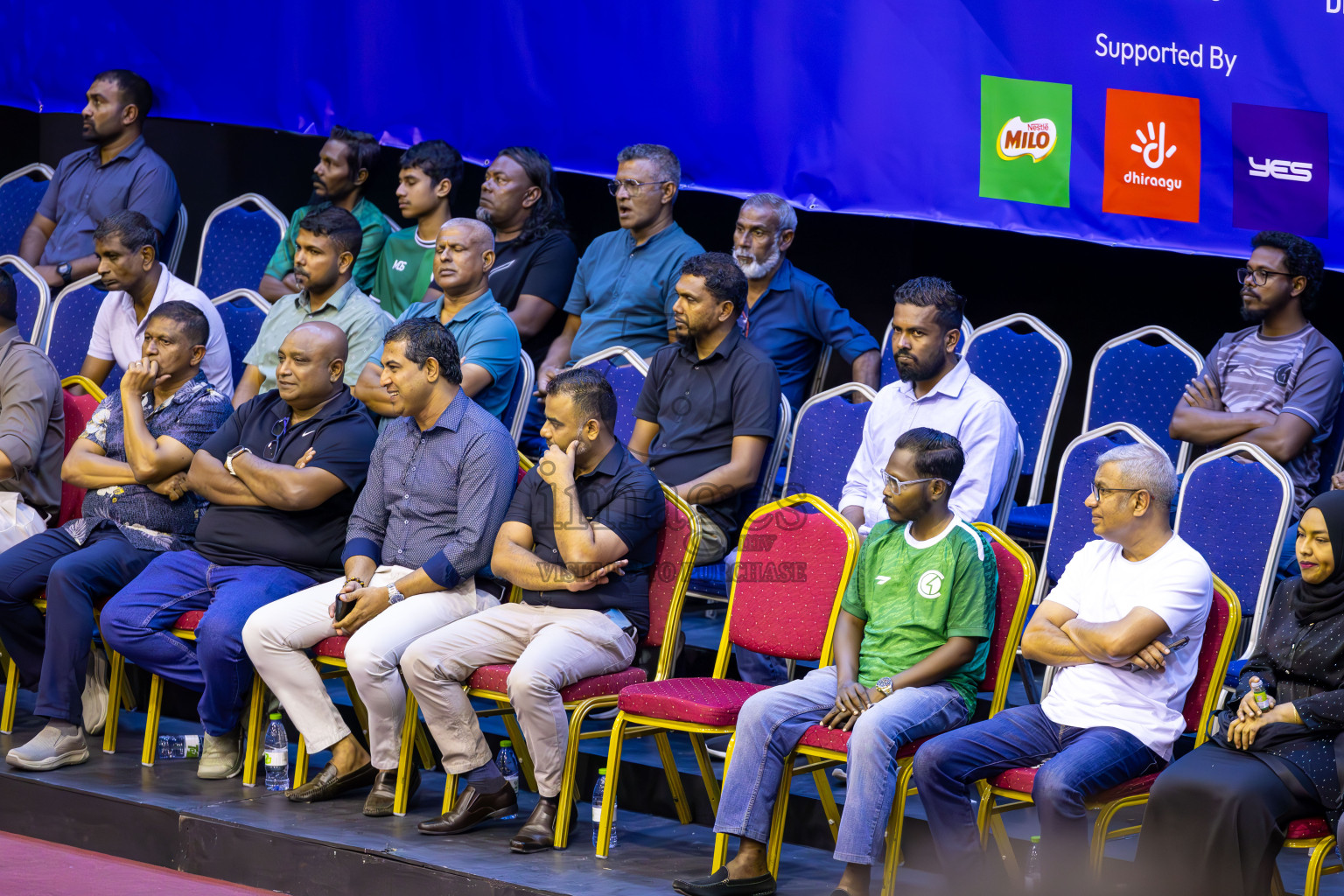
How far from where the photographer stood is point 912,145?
5262 millimetres

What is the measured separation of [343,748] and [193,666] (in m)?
0.54

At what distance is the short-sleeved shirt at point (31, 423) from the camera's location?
4988mm

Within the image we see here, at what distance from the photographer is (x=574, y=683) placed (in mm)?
4070

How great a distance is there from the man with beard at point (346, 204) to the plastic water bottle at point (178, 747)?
2.08m

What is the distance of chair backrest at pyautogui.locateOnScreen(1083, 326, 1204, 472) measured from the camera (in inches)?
194

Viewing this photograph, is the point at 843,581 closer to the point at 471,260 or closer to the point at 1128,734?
the point at 1128,734

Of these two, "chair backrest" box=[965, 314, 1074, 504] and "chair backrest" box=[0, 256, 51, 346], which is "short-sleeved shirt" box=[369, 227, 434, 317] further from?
"chair backrest" box=[965, 314, 1074, 504]

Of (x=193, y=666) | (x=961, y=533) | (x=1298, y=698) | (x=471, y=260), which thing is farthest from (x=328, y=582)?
(x=1298, y=698)

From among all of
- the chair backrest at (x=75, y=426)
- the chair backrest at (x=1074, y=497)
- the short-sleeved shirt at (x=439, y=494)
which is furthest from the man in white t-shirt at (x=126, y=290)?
the chair backrest at (x=1074, y=497)

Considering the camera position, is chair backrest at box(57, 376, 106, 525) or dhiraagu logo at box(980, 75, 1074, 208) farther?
chair backrest at box(57, 376, 106, 525)

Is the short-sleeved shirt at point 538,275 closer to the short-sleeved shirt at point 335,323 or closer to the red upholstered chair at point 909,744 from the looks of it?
the short-sleeved shirt at point 335,323

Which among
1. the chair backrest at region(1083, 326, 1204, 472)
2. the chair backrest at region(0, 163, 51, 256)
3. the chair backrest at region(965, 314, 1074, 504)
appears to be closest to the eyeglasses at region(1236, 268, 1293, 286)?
the chair backrest at region(1083, 326, 1204, 472)

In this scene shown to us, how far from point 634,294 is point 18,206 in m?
3.37

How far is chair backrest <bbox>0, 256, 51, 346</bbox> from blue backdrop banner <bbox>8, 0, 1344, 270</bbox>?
1.15 metres
